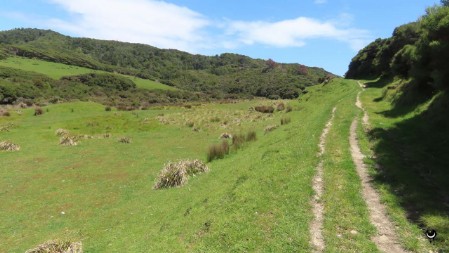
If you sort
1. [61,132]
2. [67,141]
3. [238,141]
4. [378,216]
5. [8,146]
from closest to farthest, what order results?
[378,216] < [238,141] < [8,146] < [67,141] < [61,132]

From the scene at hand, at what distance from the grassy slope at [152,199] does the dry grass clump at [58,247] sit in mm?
871

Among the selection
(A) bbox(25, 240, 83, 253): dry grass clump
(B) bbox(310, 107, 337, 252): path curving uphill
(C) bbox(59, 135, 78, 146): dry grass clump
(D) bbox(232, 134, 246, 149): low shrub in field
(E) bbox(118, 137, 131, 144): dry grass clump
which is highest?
(B) bbox(310, 107, 337, 252): path curving uphill

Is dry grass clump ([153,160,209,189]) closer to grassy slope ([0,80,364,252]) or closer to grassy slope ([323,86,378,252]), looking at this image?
grassy slope ([0,80,364,252])

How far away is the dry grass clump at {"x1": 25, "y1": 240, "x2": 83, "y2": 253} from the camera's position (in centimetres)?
1402

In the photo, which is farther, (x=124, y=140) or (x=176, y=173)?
(x=124, y=140)

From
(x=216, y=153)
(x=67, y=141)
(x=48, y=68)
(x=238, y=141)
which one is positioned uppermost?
(x=48, y=68)

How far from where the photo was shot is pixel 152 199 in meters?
20.7

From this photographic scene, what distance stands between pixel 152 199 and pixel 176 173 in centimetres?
332

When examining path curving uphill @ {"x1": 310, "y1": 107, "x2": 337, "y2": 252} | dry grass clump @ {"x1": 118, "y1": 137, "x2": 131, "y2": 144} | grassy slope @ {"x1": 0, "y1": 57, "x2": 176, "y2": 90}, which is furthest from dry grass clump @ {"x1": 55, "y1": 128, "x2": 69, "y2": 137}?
grassy slope @ {"x1": 0, "y1": 57, "x2": 176, "y2": 90}

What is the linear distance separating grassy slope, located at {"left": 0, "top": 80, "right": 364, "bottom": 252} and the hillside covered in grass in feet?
10.3

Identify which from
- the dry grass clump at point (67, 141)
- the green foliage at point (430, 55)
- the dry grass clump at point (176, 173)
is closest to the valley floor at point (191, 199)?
the dry grass clump at point (176, 173)

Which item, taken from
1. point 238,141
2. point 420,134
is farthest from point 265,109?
point 420,134

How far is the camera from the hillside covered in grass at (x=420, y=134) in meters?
13.1

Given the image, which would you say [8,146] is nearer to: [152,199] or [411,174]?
[152,199]
